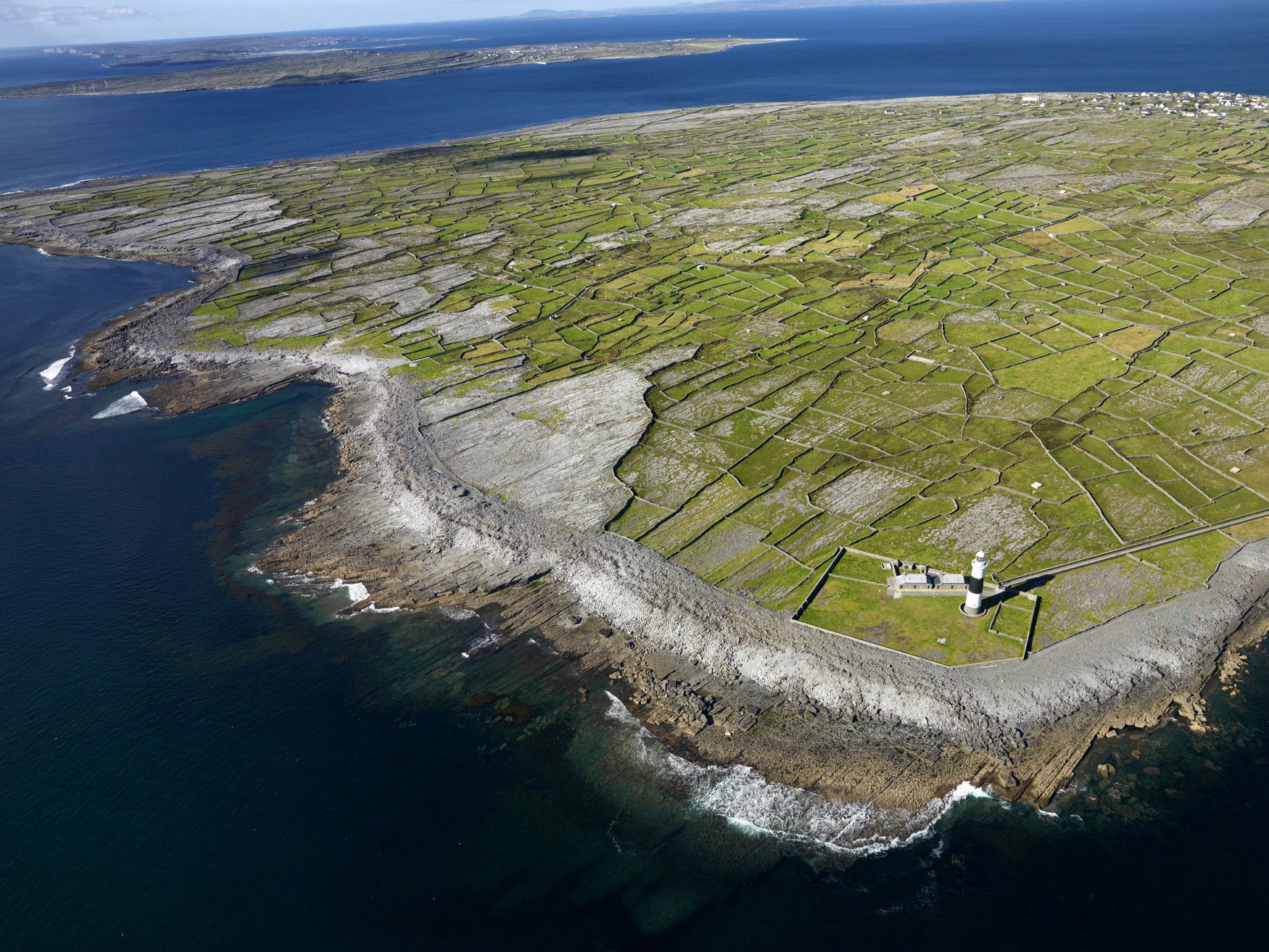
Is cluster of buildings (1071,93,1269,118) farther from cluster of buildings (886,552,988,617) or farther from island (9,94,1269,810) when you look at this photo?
cluster of buildings (886,552,988,617)

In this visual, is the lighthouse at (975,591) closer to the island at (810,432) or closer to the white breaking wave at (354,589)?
the island at (810,432)

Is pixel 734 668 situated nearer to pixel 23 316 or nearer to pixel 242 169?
pixel 23 316

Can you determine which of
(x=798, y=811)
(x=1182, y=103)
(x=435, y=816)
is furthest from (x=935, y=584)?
(x=1182, y=103)

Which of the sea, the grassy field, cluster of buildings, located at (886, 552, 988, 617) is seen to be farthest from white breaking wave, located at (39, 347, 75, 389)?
cluster of buildings, located at (886, 552, 988, 617)

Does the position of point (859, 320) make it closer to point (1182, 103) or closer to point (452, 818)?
point (452, 818)

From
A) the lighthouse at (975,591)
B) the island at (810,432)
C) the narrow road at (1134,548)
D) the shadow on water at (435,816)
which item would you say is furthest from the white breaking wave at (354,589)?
the narrow road at (1134,548)

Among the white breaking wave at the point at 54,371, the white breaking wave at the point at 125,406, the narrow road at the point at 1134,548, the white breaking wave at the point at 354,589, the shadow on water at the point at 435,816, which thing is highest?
the white breaking wave at the point at 54,371
